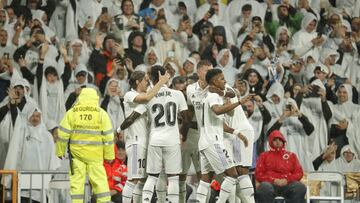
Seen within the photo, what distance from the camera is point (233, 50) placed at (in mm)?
19000

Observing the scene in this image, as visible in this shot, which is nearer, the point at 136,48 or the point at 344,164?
the point at 344,164

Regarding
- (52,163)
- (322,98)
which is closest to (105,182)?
(52,163)

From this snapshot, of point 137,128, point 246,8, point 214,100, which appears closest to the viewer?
point 214,100

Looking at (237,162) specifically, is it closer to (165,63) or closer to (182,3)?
(165,63)

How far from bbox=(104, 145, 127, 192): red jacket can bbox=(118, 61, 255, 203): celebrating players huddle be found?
129cm

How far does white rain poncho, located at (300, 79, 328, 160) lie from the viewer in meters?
18.6

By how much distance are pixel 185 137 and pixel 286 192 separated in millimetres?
1955

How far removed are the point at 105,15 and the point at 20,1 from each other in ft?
5.38

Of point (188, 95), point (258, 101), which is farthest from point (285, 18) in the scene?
point (188, 95)

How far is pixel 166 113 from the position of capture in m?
12.8

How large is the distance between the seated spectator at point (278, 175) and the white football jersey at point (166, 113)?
6.42ft

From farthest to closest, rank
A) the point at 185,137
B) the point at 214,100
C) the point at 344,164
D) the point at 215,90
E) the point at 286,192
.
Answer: the point at 344,164 < the point at 286,192 < the point at 185,137 < the point at 215,90 < the point at 214,100

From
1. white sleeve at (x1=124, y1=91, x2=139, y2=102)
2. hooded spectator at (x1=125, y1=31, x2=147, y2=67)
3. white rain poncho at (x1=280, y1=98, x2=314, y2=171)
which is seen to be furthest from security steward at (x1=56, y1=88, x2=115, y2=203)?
white rain poncho at (x1=280, y1=98, x2=314, y2=171)

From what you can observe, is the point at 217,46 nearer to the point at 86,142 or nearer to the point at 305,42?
the point at 305,42
